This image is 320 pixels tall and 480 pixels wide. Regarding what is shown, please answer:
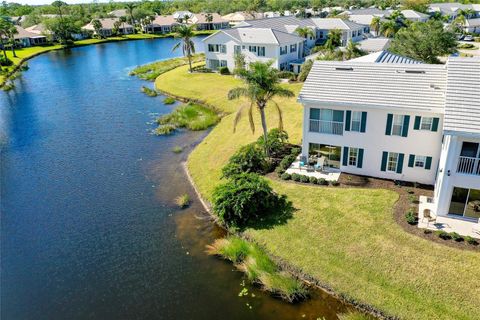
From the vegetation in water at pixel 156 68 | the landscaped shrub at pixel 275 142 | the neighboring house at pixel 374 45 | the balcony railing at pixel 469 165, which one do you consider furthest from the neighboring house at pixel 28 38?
the balcony railing at pixel 469 165

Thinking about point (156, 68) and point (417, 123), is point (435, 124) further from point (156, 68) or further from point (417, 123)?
point (156, 68)

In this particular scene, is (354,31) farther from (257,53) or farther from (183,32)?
(183,32)

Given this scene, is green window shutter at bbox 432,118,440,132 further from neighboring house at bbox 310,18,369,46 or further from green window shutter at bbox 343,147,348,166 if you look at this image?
neighboring house at bbox 310,18,369,46

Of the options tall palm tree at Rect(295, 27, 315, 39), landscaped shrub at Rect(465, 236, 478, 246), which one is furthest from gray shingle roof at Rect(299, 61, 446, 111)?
tall palm tree at Rect(295, 27, 315, 39)

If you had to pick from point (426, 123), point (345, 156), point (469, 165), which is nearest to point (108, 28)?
point (345, 156)

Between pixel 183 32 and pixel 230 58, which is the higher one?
pixel 183 32

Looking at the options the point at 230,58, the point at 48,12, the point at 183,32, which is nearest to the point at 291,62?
the point at 230,58
